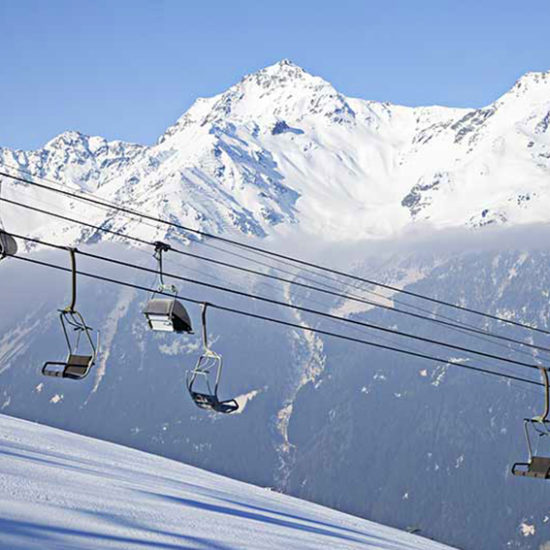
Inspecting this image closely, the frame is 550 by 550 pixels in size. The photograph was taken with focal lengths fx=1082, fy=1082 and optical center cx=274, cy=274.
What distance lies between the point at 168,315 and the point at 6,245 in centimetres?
519

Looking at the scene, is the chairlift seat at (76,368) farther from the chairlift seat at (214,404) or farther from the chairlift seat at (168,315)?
the chairlift seat at (214,404)

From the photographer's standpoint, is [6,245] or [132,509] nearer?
[6,245]

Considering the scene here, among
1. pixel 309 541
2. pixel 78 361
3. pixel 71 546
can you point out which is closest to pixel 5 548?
pixel 71 546

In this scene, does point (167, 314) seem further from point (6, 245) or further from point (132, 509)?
point (132, 509)

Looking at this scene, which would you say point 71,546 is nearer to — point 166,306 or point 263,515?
point 166,306

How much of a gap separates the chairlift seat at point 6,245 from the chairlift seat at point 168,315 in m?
4.70

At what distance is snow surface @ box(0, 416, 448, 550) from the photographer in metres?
21.1

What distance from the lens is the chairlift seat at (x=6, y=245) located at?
60.5ft

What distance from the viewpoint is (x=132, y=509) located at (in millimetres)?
25484

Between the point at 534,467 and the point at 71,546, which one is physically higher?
the point at 534,467

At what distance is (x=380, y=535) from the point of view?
38531 millimetres

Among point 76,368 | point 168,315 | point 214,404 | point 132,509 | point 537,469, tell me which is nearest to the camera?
point 76,368

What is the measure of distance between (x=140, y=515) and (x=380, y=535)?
15.8 metres

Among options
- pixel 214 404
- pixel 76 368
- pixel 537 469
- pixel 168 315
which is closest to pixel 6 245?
pixel 76 368
